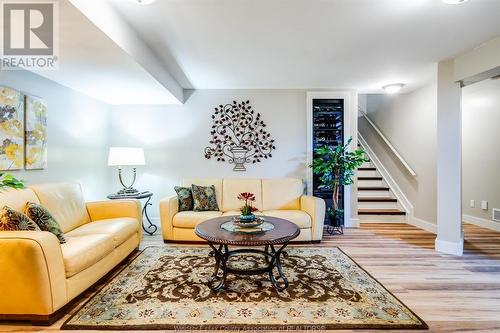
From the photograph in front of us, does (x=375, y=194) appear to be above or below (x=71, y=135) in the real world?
below

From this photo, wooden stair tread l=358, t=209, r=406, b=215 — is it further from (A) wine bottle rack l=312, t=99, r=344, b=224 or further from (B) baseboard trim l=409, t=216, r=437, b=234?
(A) wine bottle rack l=312, t=99, r=344, b=224

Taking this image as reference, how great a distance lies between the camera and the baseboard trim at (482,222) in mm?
4277

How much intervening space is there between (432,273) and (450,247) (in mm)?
817

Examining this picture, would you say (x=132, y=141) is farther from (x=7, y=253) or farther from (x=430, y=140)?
(x=430, y=140)

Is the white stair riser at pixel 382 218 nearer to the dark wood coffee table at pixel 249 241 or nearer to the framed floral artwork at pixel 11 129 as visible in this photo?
the dark wood coffee table at pixel 249 241

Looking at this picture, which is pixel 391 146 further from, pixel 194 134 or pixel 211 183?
pixel 194 134

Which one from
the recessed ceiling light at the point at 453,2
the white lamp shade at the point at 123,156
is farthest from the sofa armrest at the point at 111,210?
the recessed ceiling light at the point at 453,2

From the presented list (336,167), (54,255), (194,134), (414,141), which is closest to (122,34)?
(54,255)

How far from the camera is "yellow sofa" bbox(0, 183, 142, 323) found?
1723mm

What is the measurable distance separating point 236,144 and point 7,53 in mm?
2930

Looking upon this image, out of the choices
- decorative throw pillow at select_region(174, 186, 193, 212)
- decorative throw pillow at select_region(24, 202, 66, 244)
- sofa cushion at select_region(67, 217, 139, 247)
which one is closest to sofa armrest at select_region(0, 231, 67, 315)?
decorative throw pillow at select_region(24, 202, 66, 244)

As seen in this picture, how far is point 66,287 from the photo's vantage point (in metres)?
1.92

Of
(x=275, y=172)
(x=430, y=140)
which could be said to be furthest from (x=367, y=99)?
(x=275, y=172)

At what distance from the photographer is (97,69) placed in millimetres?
2781
